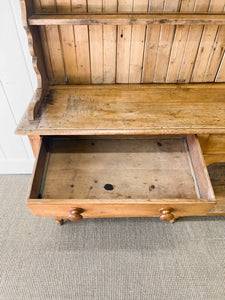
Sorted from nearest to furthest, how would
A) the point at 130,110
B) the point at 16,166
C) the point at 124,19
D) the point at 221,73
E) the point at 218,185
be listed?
the point at 124,19, the point at 130,110, the point at 221,73, the point at 218,185, the point at 16,166

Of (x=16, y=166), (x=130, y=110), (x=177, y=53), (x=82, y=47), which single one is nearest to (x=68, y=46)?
(x=82, y=47)

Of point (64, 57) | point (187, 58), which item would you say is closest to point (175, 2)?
point (187, 58)

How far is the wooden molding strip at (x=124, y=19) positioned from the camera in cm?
85

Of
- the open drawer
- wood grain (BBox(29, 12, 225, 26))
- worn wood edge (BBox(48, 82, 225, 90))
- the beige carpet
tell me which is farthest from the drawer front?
wood grain (BBox(29, 12, 225, 26))

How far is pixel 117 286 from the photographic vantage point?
3.70ft

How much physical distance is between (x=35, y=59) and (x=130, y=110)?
1.52 ft

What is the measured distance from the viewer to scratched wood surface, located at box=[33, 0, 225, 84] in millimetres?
910

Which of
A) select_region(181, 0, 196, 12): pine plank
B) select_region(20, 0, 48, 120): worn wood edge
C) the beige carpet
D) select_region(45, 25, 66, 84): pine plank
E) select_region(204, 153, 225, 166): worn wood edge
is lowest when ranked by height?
the beige carpet

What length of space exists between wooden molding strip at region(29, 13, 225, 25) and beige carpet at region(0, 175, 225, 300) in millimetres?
1074

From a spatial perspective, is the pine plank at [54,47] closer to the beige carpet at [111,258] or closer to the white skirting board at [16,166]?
the white skirting board at [16,166]

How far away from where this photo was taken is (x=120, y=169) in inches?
44.4

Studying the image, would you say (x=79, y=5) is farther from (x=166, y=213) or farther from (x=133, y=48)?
(x=166, y=213)

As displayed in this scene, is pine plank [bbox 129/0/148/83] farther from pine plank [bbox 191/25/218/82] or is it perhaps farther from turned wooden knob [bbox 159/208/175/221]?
turned wooden knob [bbox 159/208/175/221]

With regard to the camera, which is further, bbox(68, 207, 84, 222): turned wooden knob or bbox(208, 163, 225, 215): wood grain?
bbox(208, 163, 225, 215): wood grain
